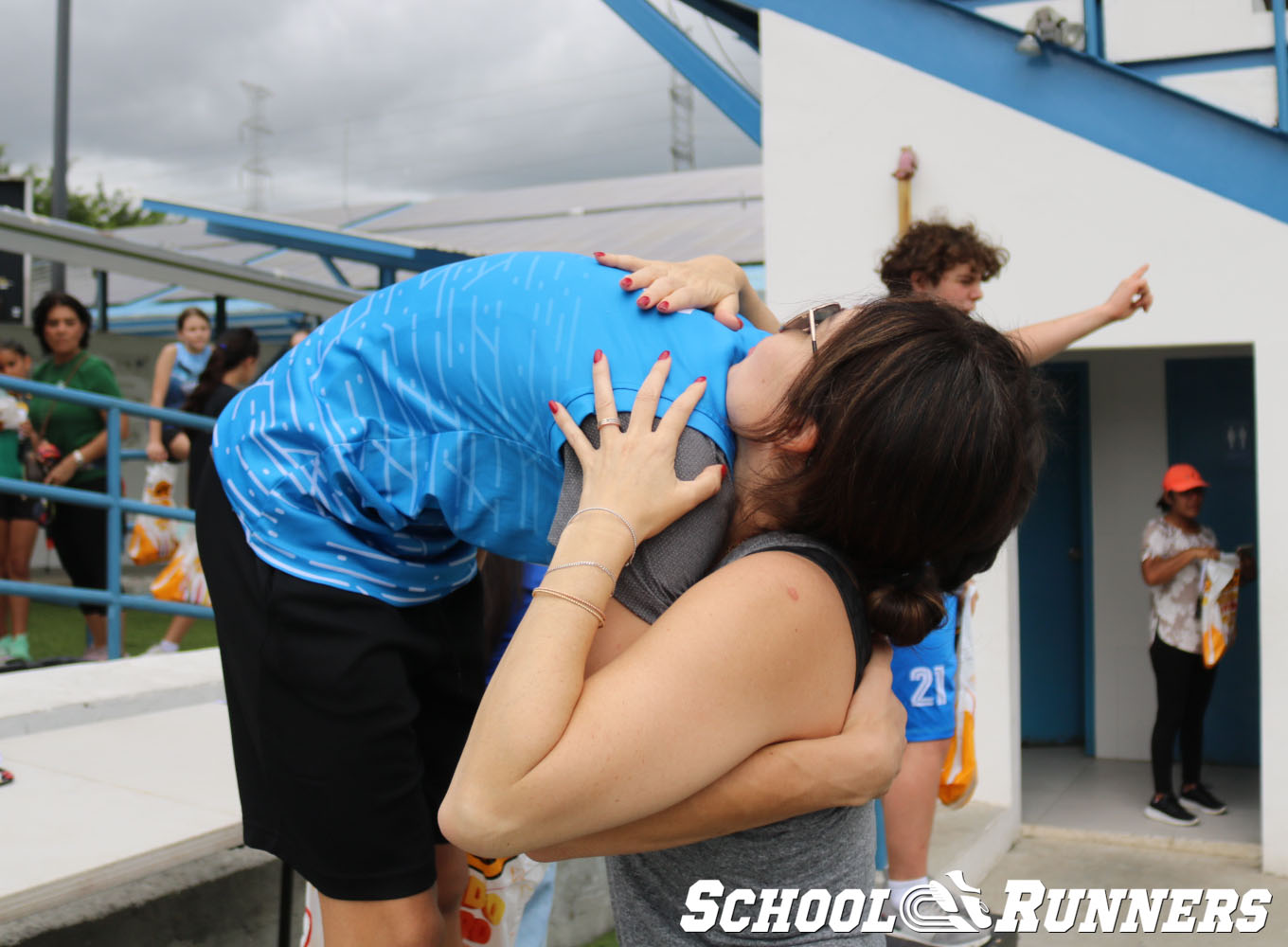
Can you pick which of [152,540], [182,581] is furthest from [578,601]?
[152,540]

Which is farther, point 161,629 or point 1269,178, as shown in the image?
point 161,629

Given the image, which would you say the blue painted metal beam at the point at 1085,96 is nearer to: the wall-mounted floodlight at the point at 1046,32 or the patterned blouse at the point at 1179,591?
the wall-mounted floodlight at the point at 1046,32

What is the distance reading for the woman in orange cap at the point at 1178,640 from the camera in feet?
19.1

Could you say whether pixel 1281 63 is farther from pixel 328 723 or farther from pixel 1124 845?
pixel 328 723

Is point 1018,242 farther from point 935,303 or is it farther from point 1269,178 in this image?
point 935,303

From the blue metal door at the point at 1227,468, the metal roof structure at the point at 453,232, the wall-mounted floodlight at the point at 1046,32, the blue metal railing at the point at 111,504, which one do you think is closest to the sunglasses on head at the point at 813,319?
the blue metal railing at the point at 111,504

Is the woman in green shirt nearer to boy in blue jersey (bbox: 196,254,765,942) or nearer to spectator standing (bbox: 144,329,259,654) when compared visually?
spectator standing (bbox: 144,329,259,654)

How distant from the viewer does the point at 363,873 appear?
1586 mm

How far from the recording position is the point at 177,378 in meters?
6.46

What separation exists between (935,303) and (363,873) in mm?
1126

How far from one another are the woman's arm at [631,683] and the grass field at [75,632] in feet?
21.9

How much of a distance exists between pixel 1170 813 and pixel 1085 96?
368cm

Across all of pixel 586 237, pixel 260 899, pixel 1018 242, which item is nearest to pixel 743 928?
pixel 260 899

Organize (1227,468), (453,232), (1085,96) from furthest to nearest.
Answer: (453,232) < (1227,468) < (1085,96)
